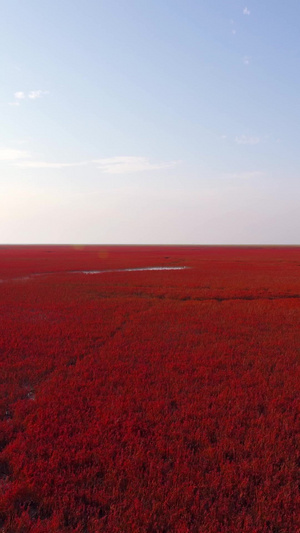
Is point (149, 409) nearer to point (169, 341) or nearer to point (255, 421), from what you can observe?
point (255, 421)

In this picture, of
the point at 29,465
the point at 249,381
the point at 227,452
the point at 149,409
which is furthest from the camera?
the point at 249,381

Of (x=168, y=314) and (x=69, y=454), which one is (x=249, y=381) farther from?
(x=168, y=314)

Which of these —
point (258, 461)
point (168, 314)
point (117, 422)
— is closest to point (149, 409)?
point (117, 422)

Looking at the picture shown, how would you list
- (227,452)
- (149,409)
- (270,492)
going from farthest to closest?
(149,409) → (227,452) → (270,492)

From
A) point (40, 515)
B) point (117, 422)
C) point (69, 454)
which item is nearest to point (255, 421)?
point (117, 422)

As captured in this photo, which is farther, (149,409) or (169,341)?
(169,341)

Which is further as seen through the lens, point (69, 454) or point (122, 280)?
point (122, 280)
